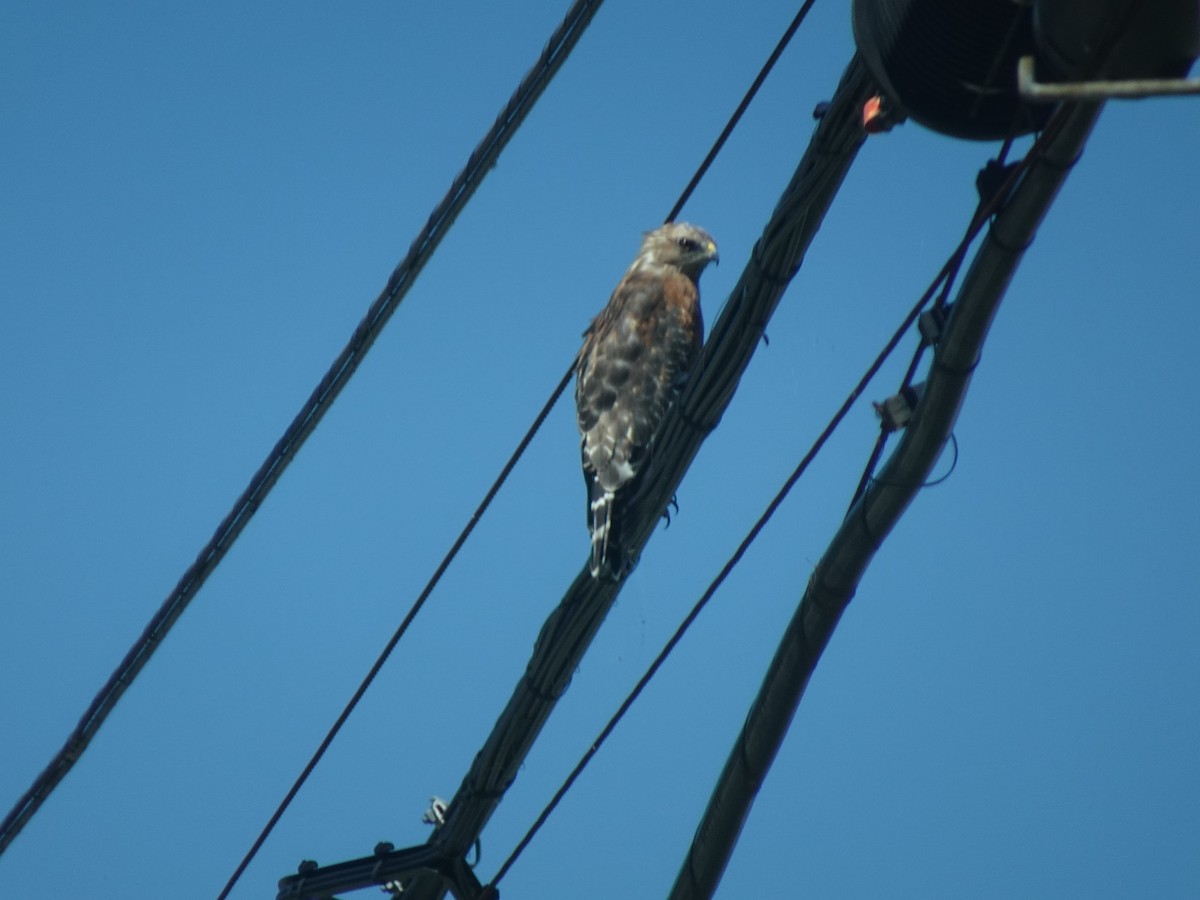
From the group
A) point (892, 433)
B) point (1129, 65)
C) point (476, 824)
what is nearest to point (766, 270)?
point (892, 433)

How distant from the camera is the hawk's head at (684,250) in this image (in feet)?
30.5

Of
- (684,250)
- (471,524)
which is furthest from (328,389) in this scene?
(684,250)

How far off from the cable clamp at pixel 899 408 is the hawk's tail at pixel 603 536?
1.29 metres

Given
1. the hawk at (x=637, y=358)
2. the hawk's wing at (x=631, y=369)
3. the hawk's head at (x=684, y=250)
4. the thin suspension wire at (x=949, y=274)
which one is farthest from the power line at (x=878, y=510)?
the hawk's head at (x=684, y=250)

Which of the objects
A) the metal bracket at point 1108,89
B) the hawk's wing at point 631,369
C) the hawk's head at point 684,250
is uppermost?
the hawk's head at point 684,250

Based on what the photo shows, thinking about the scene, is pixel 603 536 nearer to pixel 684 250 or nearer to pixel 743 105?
pixel 743 105

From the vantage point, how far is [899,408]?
3805mm

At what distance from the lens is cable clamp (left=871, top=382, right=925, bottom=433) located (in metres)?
3.78

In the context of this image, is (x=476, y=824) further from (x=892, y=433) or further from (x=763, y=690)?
(x=892, y=433)

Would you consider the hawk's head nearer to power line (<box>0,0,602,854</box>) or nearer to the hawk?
the hawk

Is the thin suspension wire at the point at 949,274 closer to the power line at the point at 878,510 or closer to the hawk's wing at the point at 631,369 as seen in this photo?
the power line at the point at 878,510

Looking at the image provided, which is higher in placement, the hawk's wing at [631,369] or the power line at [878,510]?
the hawk's wing at [631,369]

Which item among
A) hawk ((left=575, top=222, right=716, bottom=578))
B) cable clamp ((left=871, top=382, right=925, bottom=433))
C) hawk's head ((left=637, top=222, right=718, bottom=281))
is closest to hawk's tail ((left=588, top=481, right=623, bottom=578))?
hawk ((left=575, top=222, right=716, bottom=578))

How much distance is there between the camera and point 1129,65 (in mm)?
3043
